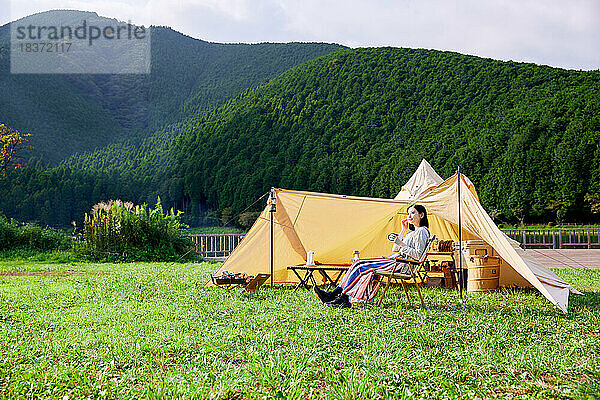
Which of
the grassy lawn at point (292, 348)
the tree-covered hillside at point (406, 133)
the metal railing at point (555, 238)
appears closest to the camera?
the grassy lawn at point (292, 348)

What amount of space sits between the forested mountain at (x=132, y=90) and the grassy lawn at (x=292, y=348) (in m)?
37.3

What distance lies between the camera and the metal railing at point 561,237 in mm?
18616

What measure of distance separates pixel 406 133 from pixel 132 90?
1129 inches

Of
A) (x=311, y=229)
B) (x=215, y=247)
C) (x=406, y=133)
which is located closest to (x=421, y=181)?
(x=311, y=229)

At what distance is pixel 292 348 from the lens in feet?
13.2

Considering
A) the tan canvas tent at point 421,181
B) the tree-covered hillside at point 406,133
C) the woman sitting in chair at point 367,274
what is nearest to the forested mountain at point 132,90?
the tree-covered hillside at point 406,133

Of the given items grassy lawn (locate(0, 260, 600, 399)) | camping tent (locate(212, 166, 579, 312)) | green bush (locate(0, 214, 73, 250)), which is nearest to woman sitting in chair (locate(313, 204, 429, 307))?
grassy lawn (locate(0, 260, 600, 399))

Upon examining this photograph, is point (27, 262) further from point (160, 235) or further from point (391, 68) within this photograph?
point (391, 68)

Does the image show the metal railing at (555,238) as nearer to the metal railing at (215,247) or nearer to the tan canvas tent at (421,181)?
the metal railing at (215,247)

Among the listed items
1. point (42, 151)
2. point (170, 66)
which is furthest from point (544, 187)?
point (170, 66)

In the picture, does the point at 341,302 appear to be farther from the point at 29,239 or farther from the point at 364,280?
the point at 29,239

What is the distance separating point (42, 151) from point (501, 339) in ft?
133

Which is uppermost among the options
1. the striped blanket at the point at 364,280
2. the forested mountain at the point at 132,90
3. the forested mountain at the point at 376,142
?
the forested mountain at the point at 132,90

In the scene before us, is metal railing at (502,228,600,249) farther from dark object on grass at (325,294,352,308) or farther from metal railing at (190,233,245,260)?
dark object on grass at (325,294,352,308)
